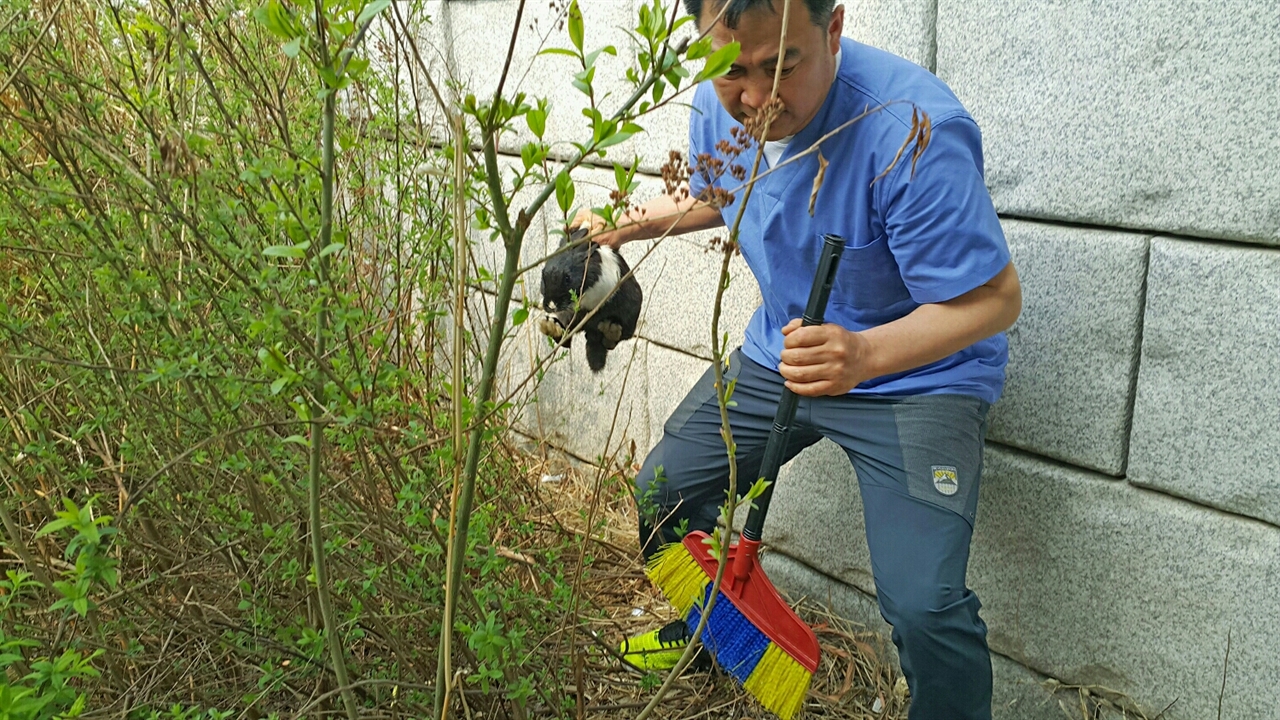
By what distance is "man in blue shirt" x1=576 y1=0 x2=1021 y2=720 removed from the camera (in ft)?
5.65

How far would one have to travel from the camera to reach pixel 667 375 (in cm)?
302

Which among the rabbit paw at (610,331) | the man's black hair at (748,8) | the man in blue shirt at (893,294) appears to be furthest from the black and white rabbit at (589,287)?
the man's black hair at (748,8)

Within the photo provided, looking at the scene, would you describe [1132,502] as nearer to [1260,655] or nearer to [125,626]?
[1260,655]

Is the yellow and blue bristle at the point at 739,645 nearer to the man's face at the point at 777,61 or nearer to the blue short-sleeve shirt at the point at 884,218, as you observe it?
the blue short-sleeve shirt at the point at 884,218

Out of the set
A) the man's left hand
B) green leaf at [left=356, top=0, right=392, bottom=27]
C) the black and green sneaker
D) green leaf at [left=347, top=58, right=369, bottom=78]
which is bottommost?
the black and green sneaker

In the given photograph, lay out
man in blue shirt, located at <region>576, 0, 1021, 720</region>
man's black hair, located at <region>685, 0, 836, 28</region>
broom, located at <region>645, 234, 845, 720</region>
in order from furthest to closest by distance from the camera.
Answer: broom, located at <region>645, 234, 845, 720</region>
man in blue shirt, located at <region>576, 0, 1021, 720</region>
man's black hair, located at <region>685, 0, 836, 28</region>

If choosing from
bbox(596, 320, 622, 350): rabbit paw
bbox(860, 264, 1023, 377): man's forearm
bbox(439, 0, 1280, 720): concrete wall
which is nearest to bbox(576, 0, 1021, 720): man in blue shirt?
bbox(860, 264, 1023, 377): man's forearm

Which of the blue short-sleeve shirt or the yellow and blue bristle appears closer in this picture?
the blue short-sleeve shirt

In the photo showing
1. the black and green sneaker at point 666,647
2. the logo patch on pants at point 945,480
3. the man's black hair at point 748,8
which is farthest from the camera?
the black and green sneaker at point 666,647

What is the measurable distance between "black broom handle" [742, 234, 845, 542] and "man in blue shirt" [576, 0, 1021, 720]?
5 cm

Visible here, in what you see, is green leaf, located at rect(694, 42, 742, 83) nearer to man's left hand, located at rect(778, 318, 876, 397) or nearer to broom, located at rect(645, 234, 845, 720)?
man's left hand, located at rect(778, 318, 876, 397)

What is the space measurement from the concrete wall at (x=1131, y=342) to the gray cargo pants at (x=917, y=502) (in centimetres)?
24

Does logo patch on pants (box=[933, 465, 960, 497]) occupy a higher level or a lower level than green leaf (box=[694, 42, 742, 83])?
lower

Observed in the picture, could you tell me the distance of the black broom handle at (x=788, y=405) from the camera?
1.74m
